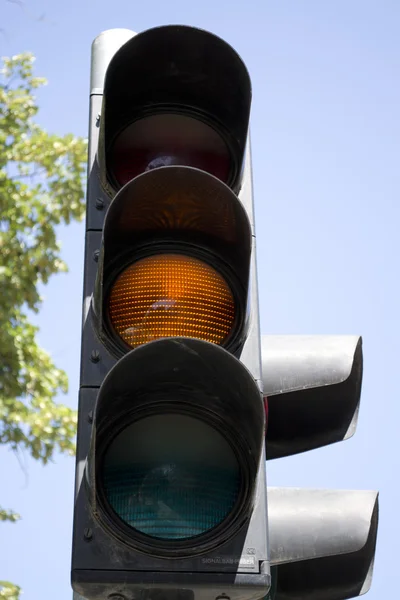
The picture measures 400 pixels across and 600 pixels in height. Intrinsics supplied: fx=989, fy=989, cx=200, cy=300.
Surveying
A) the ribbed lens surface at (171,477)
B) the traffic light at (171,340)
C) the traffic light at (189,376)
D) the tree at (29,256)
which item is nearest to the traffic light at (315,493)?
the traffic light at (189,376)

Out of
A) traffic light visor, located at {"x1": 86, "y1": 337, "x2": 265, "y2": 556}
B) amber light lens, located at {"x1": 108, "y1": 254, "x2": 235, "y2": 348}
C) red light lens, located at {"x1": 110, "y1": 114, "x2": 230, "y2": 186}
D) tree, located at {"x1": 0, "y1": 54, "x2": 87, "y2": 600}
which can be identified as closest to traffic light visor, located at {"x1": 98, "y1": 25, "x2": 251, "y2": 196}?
red light lens, located at {"x1": 110, "y1": 114, "x2": 230, "y2": 186}

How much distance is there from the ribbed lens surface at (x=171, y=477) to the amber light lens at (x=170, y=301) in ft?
0.81

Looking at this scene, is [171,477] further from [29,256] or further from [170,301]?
[29,256]

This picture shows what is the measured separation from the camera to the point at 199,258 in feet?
8.66

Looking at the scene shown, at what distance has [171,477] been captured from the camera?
2289 mm

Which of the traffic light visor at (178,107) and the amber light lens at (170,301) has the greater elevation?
the traffic light visor at (178,107)

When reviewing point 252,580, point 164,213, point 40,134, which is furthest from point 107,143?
point 40,134

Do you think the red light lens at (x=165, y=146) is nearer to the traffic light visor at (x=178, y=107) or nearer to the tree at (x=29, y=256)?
the traffic light visor at (x=178, y=107)

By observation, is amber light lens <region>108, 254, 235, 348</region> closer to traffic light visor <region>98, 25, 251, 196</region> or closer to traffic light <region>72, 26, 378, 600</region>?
traffic light <region>72, 26, 378, 600</region>

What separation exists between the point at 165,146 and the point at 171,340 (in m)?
0.86

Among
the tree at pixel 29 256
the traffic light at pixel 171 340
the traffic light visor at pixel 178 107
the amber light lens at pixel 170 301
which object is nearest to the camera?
the traffic light at pixel 171 340

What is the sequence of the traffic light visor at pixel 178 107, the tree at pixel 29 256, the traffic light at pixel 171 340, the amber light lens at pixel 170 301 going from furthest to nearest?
the tree at pixel 29 256, the traffic light visor at pixel 178 107, the amber light lens at pixel 170 301, the traffic light at pixel 171 340

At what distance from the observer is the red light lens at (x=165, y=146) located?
2867 millimetres

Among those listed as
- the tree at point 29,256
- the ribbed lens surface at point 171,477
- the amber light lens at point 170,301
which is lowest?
the ribbed lens surface at point 171,477
